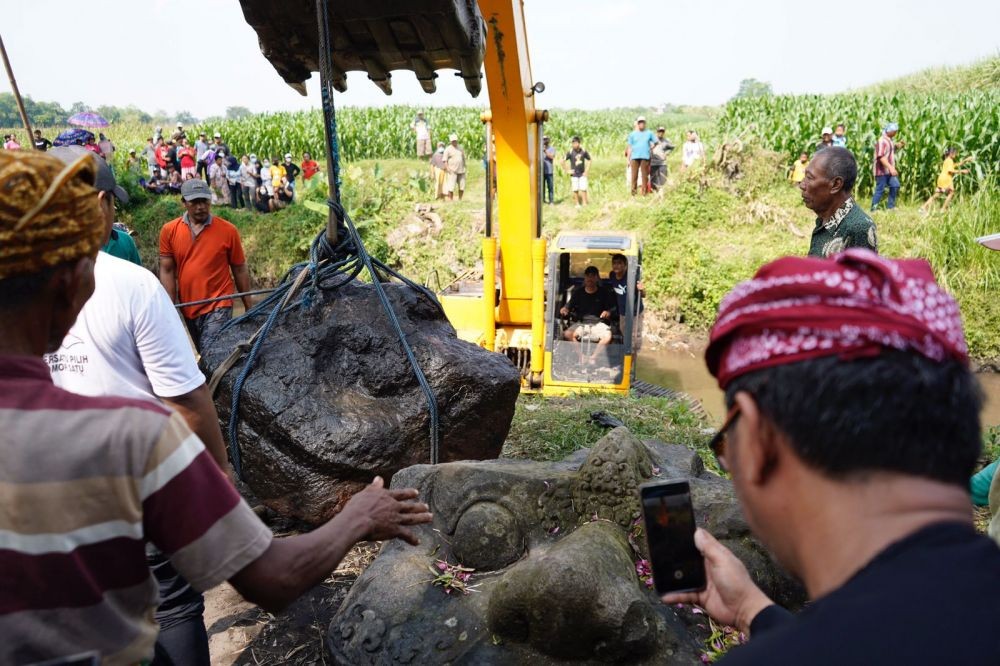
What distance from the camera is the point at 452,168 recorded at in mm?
18938

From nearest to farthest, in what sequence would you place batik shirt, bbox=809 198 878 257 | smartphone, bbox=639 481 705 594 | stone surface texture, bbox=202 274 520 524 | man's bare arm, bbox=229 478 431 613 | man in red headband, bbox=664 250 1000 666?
man in red headband, bbox=664 250 1000 666 → man's bare arm, bbox=229 478 431 613 → smartphone, bbox=639 481 705 594 → stone surface texture, bbox=202 274 520 524 → batik shirt, bbox=809 198 878 257

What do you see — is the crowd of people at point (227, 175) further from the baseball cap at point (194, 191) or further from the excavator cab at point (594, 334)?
the baseball cap at point (194, 191)

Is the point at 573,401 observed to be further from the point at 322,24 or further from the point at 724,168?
the point at 724,168

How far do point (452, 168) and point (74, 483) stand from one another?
60.2 feet

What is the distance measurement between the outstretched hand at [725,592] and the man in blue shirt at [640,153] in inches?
641

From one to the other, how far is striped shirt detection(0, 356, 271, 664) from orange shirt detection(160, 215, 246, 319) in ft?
14.2

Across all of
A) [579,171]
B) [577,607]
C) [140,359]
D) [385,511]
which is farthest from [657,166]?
[385,511]

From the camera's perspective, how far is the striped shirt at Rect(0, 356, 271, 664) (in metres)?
1.17

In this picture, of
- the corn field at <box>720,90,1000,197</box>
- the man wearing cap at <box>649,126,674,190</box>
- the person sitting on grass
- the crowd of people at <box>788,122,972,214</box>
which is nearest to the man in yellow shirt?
the corn field at <box>720,90,1000,197</box>

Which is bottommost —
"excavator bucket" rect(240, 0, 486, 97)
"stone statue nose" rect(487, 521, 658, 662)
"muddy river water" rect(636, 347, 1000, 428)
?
"muddy river water" rect(636, 347, 1000, 428)

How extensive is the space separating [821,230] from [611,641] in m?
2.67

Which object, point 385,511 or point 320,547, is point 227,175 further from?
point 320,547

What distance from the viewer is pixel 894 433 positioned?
0.92m

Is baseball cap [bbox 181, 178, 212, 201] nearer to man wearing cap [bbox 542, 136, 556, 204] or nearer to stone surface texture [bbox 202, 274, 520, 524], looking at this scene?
stone surface texture [bbox 202, 274, 520, 524]
